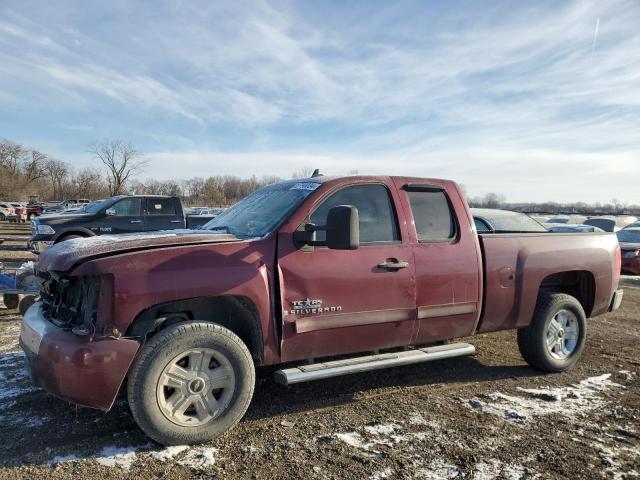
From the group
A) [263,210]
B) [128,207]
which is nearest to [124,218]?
[128,207]

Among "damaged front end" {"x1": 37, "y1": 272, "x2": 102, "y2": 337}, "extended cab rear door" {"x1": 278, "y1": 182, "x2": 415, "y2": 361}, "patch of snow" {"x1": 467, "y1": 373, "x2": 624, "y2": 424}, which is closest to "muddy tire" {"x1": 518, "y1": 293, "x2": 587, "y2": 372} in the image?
"patch of snow" {"x1": 467, "y1": 373, "x2": 624, "y2": 424}

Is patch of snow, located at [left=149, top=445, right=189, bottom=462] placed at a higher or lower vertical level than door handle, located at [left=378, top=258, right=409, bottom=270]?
lower

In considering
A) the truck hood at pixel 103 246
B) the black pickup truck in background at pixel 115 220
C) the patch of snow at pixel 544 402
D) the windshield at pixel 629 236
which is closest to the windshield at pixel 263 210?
the truck hood at pixel 103 246

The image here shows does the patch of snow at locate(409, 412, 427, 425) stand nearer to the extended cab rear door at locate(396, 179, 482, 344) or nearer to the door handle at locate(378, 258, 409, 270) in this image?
the extended cab rear door at locate(396, 179, 482, 344)

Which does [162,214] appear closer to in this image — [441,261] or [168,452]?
[441,261]

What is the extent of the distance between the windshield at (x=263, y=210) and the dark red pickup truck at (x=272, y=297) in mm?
19

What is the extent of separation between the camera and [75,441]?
3.28 metres

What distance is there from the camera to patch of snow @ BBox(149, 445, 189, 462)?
3.09m

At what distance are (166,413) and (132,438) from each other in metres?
0.41

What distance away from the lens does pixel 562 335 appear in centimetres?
505

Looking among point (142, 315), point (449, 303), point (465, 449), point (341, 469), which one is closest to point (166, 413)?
point (142, 315)

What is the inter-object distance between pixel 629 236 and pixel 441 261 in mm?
13804

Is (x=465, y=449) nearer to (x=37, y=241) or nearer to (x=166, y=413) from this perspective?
(x=166, y=413)

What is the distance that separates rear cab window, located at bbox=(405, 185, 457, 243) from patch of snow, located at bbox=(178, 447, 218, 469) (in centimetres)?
235
